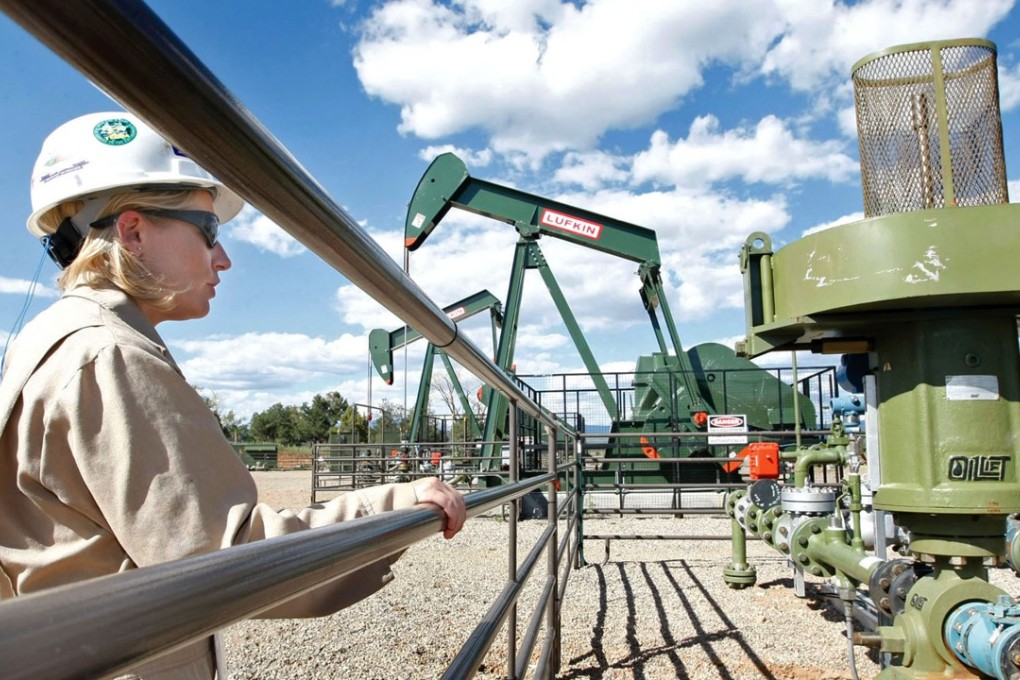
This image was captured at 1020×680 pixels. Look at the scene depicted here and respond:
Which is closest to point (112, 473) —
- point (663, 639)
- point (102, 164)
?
point (102, 164)

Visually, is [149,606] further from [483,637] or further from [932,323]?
[932,323]

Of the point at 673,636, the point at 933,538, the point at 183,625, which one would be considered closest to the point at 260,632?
the point at 673,636

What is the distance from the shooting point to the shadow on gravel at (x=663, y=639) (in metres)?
4.17

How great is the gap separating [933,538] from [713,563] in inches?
190

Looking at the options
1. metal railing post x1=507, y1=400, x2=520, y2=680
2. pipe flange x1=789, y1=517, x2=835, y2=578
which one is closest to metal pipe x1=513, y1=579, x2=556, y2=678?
metal railing post x1=507, y1=400, x2=520, y2=680

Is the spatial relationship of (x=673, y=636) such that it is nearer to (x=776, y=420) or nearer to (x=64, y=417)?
(x=64, y=417)

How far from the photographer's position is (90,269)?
104 centimetres

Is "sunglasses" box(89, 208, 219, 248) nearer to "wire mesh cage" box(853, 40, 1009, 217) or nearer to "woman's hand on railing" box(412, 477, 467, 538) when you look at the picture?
"woman's hand on railing" box(412, 477, 467, 538)

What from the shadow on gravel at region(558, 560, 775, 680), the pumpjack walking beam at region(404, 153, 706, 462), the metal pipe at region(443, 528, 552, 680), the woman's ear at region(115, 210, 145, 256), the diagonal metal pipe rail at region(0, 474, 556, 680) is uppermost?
the pumpjack walking beam at region(404, 153, 706, 462)

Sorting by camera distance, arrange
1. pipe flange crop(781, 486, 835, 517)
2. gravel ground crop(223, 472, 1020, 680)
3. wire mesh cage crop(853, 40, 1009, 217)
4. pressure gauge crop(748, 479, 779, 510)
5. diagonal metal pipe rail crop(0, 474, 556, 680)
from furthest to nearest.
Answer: pressure gauge crop(748, 479, 779, 510)
pipe flange crop(781, 486, 835, 517)
gravel ground crop(223, 472, 1020, 680)
wire mesh cage crop(853, 40, 1009, 217)
diagonal metal pipe rail crop(0, 474, 556, 680)

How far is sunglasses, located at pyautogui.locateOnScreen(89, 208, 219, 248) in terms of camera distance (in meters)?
1.07

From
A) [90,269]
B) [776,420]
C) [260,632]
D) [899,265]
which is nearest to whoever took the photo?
[90,269]

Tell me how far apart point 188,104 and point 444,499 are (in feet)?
2.00

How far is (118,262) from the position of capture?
1036 millimetres
